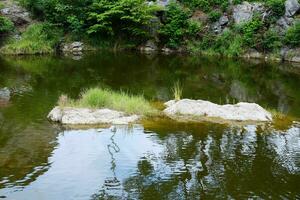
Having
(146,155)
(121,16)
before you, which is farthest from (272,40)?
(146,155)

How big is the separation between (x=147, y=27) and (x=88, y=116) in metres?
26.3

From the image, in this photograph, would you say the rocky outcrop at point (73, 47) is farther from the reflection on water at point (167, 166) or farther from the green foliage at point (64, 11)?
the reflection on water at point (167, 166)

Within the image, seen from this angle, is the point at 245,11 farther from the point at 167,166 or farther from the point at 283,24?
the point at 167,166

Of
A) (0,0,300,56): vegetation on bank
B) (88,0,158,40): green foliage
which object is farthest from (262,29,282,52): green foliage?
(88,0,158,40): green foliage

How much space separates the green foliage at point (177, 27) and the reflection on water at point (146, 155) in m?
17.7

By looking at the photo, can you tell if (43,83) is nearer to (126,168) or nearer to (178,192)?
(126,168)

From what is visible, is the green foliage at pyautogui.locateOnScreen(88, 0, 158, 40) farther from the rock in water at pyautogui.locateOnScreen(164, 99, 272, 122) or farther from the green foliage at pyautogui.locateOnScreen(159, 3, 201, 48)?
the rock in water at pyautogui.locateOnScreen(164, 99, 272, 122)

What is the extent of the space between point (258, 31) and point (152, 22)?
30.3 ft

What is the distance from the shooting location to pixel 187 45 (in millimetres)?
40469

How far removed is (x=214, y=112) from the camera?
16766mm

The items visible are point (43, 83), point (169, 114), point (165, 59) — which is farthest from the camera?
point (165, 59)

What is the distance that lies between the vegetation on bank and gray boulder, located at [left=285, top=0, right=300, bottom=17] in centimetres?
41

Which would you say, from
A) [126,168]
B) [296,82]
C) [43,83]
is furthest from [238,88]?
[126,168]

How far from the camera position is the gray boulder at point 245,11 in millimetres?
39000
